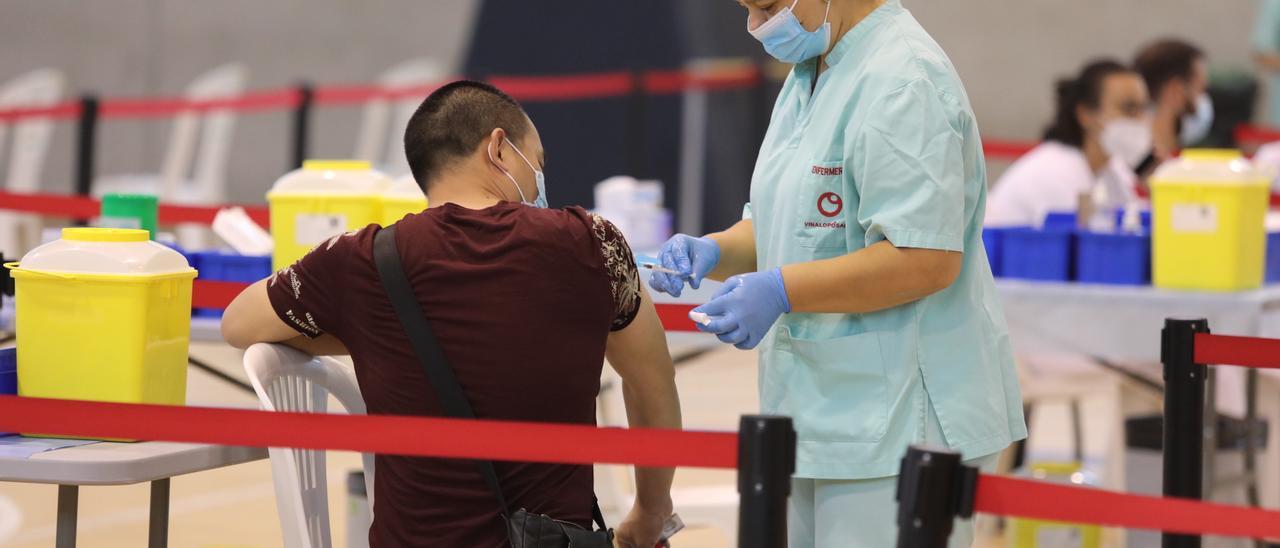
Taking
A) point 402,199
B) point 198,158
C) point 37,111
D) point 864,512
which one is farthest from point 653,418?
point 198,158

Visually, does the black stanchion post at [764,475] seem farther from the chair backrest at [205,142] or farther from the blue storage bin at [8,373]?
the chair backrest at [205,142]

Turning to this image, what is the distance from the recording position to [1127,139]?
6.31 meters

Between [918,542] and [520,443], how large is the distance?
48 cm

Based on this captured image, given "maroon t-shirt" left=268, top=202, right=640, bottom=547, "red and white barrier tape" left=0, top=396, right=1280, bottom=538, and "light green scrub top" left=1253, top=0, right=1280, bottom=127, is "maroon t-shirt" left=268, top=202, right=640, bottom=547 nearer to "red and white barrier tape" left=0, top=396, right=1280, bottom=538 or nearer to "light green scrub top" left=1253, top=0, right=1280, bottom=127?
"red and white barrier tape" left=0, top=396, right=1280, bottom=538

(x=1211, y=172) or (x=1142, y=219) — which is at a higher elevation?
(x=1211, y=172)

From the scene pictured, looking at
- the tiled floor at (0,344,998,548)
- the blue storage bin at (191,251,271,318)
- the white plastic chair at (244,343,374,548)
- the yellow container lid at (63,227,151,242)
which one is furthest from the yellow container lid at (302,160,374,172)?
the yellow container lid at (63,227,151,242)

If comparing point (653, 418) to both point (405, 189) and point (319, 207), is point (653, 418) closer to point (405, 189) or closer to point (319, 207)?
point (405, 189)

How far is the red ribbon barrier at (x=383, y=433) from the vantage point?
6.29 feet

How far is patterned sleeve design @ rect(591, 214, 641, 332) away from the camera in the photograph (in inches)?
88.3

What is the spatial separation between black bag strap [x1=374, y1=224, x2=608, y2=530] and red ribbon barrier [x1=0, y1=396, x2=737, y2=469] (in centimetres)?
17

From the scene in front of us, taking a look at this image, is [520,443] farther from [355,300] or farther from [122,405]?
[122,405]

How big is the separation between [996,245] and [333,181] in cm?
193

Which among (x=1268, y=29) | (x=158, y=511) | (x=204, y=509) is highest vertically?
→ (x=1268, y=29)

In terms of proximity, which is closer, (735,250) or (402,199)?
(735,250)
